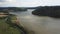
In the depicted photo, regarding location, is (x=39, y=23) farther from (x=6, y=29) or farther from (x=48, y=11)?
(x=6, y=29)

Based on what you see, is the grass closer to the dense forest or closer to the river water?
the river water

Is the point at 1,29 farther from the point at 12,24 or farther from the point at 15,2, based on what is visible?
the point at 15,2

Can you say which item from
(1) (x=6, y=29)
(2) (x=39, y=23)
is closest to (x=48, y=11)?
(2) (x=39, y=23)

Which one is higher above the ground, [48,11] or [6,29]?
[48,11]

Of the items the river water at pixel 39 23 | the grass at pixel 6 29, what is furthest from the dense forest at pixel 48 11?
the grass at pixel 6 29

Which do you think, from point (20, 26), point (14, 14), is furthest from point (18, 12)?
point (20, 26)
